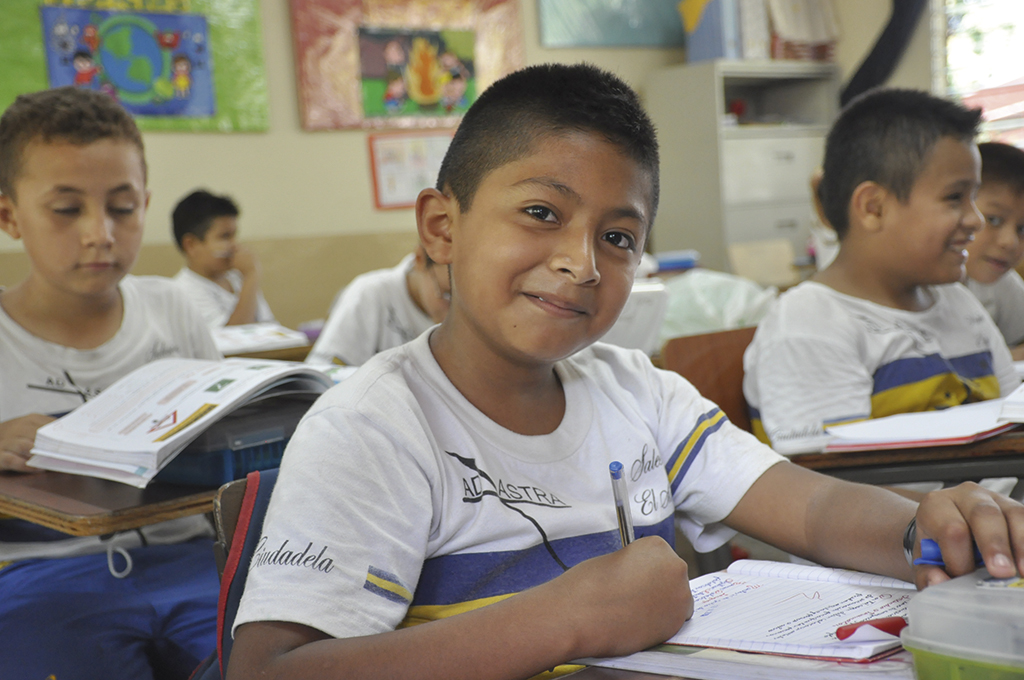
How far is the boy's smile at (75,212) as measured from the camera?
1.41 meters

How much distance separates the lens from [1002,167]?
6.98 feet

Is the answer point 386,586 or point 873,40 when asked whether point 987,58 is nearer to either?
point 873,40

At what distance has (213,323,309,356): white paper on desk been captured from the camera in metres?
2.37

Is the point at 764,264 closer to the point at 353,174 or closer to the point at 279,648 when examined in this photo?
the point at 353,174

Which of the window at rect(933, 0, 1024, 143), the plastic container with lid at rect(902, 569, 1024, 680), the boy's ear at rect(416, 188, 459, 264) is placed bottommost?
the plastic container with lid at rect(902, 569, 1024, 680)

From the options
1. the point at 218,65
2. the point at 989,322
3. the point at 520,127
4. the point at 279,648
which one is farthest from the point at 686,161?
the point at 279,648

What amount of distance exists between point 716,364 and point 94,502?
1012mm

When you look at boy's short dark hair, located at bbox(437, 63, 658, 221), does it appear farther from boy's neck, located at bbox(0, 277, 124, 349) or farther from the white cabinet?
the white cabinet

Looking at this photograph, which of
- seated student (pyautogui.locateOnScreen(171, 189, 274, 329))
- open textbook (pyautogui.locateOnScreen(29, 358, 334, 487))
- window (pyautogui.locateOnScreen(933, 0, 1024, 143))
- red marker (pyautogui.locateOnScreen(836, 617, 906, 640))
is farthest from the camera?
window (pyautogui.locateOnScreen(933, 0, 1024, 143))

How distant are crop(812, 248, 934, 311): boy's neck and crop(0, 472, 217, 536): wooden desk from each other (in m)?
1.17

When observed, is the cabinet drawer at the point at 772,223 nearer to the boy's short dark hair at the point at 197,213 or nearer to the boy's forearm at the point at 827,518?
the boy's short dark hair at the point at 197,213

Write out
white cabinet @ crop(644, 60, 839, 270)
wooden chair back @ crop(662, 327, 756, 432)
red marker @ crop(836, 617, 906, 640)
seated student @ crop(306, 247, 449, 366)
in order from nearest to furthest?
red marker @ crop(836, 617, 906, 640)
wooden chair back @ crop(662, 327, 756, 432)
seated student @ crop(306, 247, 449, 366)
white cabinet @ crop(644, 60, 839, 270)

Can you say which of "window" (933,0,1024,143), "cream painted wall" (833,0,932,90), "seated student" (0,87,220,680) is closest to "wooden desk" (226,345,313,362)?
"seated student" (0,87,220,680)

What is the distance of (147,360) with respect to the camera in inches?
59.6
